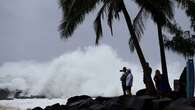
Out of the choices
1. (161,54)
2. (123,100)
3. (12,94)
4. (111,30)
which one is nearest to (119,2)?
(111,30)

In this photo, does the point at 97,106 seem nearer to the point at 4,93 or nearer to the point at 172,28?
the point at 172,28

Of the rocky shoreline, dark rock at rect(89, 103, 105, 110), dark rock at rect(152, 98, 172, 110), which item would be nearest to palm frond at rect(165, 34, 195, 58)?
the rocky shoreline

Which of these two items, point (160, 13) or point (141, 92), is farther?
point (160, 13)

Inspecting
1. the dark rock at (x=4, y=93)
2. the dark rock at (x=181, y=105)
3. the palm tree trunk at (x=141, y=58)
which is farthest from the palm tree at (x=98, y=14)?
the dark rock at (x=4, y=93)

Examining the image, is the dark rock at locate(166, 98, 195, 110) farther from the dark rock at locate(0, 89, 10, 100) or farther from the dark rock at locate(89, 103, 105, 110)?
the dark rock at locate(0, 89, 10, 100)

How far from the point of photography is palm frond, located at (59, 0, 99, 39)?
29575mm

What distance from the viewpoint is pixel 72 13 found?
30.1 m

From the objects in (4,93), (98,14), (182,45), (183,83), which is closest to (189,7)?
(182,45)

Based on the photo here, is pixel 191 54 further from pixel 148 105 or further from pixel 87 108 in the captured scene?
pixel 148 105

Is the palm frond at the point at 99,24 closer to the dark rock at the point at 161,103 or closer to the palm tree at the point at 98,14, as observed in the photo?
the palm tree at the point at 98,14

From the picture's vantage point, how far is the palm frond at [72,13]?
97.0 ft

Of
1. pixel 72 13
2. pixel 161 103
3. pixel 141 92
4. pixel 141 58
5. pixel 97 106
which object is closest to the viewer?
pixel 161 103

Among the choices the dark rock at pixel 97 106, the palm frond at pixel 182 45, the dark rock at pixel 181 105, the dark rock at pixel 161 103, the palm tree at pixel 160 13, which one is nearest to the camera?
the dark rock at pixel 181 105

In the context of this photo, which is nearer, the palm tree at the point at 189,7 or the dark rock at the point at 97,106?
the dark rock at the point at 97,106
